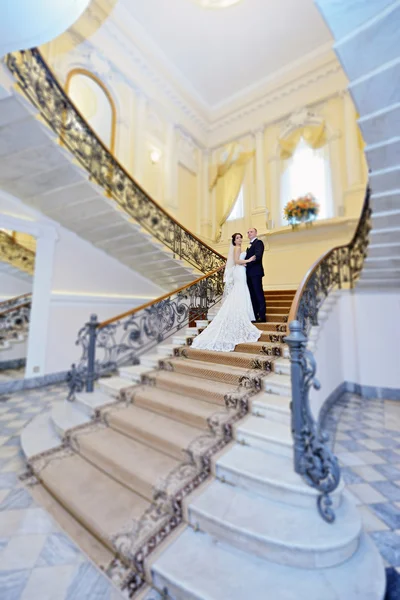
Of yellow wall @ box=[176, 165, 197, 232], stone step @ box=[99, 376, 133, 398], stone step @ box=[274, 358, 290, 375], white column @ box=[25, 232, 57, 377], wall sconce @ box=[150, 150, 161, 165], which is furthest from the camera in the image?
wall sconce @ box=[150, 150, 161, 165]

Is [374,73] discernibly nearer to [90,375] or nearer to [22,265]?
[90,375]

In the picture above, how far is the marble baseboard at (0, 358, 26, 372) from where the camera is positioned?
608 centimetres

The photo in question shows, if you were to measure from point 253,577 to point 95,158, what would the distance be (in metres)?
5.81

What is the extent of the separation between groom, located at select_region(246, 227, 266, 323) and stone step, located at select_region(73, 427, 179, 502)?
2.71m

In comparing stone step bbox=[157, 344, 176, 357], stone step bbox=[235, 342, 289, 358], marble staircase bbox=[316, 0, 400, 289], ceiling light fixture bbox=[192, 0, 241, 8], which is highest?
ceiling light fixture bbox=[192, 0, 241, 8]

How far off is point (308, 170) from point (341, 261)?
193 centimetres

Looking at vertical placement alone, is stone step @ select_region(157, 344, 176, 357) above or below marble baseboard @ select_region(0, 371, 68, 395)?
above

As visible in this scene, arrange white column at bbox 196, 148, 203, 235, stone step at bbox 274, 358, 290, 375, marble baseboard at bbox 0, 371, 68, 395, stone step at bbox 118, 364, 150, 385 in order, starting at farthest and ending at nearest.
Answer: white column at bbox 196, 148, 203, 235
marble baseboard at bbox 0, 371, 68, 395
stone step at bbox 118, 364, 150, 385
stone step at bbox 274, 358, 290, 375

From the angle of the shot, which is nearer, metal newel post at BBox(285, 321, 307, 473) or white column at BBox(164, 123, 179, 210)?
metal newel post at BBox(285, 321, 307, 473)

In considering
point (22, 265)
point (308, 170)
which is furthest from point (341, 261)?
point (22, 265)

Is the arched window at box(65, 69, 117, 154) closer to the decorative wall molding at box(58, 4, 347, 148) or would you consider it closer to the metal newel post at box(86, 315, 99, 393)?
the decorative wall molding at box(58, 4, 347, 148)

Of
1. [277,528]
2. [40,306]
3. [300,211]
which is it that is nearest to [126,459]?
[277,528]

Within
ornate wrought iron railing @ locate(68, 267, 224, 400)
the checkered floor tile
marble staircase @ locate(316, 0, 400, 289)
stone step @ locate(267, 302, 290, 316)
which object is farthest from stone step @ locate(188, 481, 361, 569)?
stone step @ locate(267, 302, 290, 316)

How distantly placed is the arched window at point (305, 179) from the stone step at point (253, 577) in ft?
12.8
